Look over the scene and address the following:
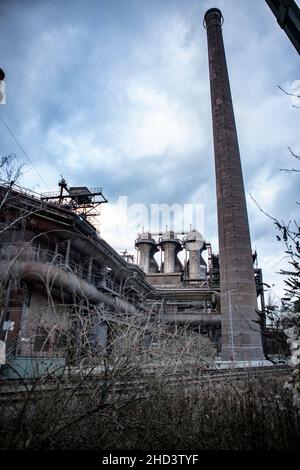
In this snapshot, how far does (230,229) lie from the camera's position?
850 inches

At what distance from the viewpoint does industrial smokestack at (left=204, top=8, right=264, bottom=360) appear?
19828mm

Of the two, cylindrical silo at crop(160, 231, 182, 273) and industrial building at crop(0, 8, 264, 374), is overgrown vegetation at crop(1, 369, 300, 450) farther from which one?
cylindrical silo at crop(160, 231, 182, 273)

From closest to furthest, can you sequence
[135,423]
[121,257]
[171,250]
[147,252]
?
[135,423], [121,257], [171,250], [147,252]

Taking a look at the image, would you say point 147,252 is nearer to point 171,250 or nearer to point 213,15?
point 171,250

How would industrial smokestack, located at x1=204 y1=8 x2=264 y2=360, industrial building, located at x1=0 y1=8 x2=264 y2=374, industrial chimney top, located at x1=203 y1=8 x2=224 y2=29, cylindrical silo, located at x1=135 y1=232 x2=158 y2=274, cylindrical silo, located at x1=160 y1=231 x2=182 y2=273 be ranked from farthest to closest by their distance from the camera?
cylindrical silo, located at x1=135 y1=232 x2=158 y2=274 < cylindrical silo, located at x1=160 y1=231 x2=182 y2=273 < industrial chimney top, located at x1=203 y1=8 x2=224 y2=29 < industrial smokestack, located at x1=204 y1=8 x2=264 y2=360 < industrial building, located at x1=0 y1=8 x2=264 y2=374

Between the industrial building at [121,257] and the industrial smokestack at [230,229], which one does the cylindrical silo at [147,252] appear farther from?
the industrial smokestack at [230,229]

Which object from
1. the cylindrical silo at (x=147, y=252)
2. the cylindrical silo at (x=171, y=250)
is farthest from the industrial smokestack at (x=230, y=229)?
the cylindrical silo at (x=147, y=252)

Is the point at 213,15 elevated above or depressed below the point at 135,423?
above

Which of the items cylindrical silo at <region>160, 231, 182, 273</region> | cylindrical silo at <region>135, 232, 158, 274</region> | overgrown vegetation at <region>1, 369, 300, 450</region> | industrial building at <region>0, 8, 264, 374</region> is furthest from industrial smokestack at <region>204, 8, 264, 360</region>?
cylindrical silo at <region>135, 232, 158, 274</region>

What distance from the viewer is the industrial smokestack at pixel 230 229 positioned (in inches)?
781

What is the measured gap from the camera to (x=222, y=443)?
2883mm

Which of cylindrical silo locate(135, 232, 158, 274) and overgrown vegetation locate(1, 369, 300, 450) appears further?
cylindrical silo locate(135, 232, 158, 274)

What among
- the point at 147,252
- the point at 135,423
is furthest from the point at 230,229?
the point at 147,252
